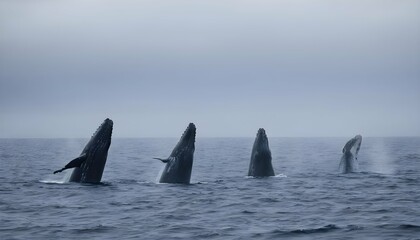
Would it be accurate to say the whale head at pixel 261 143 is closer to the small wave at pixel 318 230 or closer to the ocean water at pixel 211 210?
the ocean water at pixel 211 210

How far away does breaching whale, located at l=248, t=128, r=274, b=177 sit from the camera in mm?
29969

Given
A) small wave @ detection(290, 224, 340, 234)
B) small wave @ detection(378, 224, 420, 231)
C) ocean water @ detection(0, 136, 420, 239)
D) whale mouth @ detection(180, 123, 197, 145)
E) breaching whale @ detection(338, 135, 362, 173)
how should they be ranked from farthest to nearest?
breaching whale @ detection(338, 135, 362, 173), whale mouth @ detection(180, 123, 197, 145), small wave @ detection(378, 224, 420, 231), small wave @ detection(290, 224, 340, 234), ocean water @ detection(0, 136, 420, 239)

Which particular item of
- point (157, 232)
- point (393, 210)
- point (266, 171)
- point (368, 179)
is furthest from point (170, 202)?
point (368, 179)

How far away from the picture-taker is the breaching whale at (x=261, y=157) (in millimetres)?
29969

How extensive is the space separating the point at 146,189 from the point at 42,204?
564cm

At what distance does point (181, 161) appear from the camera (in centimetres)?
2631

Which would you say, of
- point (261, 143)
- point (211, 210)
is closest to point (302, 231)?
point (211, 210)

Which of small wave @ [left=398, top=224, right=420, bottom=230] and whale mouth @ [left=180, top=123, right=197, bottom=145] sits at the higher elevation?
whale mouth @ [left=180, top=123, right=197, bottom=145]

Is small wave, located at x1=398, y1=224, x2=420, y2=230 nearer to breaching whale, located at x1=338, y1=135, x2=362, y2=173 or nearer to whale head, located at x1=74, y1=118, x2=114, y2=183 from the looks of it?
whale head, located at x1=74, y1=118, x2=114, y2=183

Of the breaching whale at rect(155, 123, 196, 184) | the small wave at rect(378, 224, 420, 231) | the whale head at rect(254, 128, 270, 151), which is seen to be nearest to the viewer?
the small wave at rect(378, 224, 420, 231)

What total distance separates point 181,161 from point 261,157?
569 cm

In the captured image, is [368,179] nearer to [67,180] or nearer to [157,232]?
[67,180]

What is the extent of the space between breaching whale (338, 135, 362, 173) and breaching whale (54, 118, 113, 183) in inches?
579

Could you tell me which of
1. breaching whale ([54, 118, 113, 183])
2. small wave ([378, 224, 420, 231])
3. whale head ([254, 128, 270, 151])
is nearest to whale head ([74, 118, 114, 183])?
breaching whale ([54, 118, 113, 183])
